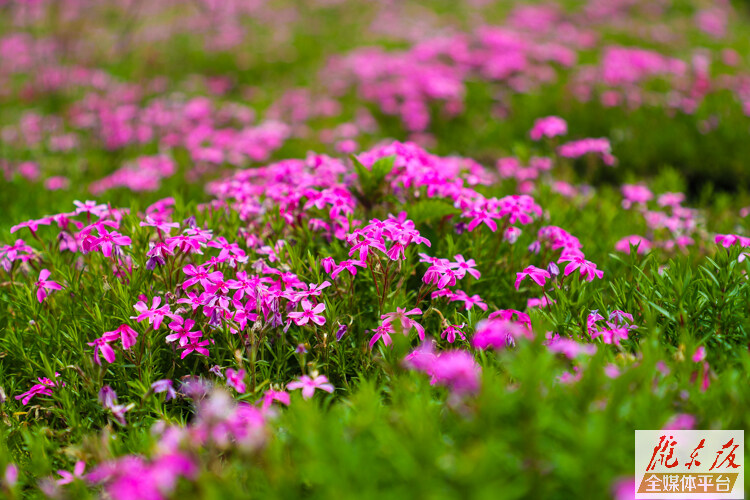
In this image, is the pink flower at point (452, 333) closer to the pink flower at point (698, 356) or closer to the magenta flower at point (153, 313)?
the pink flower at point (698, 356)

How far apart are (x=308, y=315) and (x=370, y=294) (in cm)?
62

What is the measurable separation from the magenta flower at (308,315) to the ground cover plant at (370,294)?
1 cm

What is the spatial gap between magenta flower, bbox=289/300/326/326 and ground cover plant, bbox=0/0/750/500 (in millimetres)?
13

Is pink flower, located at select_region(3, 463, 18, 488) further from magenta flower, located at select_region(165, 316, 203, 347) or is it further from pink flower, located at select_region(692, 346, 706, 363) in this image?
pink flower, located at select_region(692, 346, 706, 363)

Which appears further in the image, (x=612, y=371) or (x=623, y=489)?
(x=612, y=371)

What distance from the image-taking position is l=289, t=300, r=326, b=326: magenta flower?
2.29 m

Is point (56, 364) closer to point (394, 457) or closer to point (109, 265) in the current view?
point (109, 265)

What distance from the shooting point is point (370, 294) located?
2877mm

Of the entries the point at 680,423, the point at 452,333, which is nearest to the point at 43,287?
the point at 452,333

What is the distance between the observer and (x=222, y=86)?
9.06 metres

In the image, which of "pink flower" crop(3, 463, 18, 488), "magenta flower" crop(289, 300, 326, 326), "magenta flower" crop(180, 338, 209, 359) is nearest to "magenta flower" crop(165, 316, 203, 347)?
"magenta flower" crop(180, 338, 209, 359)

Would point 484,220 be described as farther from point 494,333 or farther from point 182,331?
point 182,331

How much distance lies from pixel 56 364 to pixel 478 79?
753 cm

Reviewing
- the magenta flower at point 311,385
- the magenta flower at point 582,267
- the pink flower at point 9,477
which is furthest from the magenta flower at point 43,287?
the magenta flower at point 582,267
